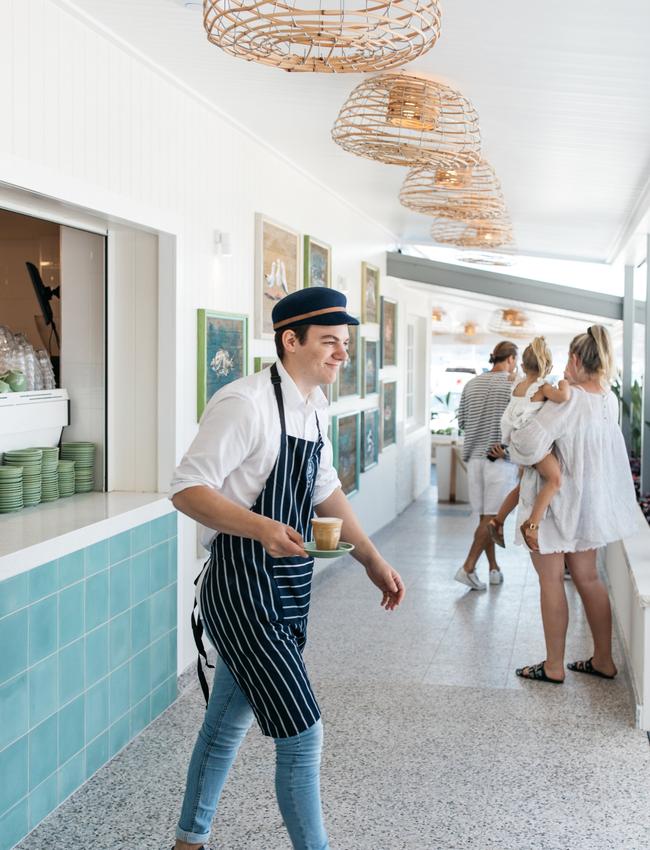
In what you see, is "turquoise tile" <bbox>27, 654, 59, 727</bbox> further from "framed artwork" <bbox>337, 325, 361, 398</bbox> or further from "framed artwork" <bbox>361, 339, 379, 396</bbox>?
"framed artwork" <bbox>361, 339, 379, 396</bbox>

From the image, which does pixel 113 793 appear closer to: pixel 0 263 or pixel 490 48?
pixel 0 263

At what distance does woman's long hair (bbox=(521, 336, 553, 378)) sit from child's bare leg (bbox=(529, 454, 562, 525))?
45.5 inches

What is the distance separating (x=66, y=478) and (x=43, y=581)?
39.2 inches

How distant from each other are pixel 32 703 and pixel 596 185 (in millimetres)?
4807

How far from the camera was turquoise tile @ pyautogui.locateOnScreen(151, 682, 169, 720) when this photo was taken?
397cm

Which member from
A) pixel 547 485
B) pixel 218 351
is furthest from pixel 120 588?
pixel 547 485

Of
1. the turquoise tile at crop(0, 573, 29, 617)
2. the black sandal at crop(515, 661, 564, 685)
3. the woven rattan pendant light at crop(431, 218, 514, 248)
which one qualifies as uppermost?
the woven rattan pendant light at crop(431, 218, 514, 248)

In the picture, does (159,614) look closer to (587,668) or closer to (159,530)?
(159,530)

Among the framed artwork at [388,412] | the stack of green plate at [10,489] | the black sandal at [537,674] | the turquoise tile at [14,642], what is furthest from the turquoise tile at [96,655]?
the framed artwork at [388,412]

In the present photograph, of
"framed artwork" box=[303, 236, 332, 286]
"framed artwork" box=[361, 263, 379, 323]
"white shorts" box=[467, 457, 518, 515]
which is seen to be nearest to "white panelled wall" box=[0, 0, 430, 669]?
"framed artwork" box=[303, 236, 332, 286]

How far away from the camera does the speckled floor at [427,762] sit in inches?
120

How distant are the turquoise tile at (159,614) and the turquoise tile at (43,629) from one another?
794mm

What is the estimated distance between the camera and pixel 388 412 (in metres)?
9.54

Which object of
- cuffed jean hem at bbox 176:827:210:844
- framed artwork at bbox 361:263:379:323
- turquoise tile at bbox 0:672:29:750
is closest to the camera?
cuffed jean hem at bbox 176:827:210:844
